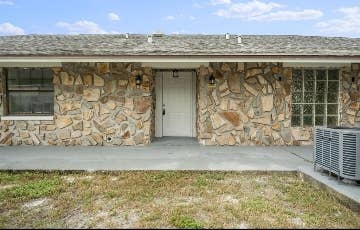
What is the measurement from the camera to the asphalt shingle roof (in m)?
9.67

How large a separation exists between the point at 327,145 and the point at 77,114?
7134 millimetres

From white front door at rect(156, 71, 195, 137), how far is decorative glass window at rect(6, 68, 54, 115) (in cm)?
346

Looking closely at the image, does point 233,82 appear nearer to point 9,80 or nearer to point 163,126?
point 163,126

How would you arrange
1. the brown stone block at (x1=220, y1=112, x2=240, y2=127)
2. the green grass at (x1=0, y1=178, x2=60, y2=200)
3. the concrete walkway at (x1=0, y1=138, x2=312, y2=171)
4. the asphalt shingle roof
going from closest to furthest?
the green grass at (x1=0, y1=178, x2=60, y2=200) → the concrete walkway at (x1=0, y1=138, x2=312, y2=171) → the asphalt shingle roof → the brown stone block at (x1=220, y1=112, x2=240, y2=127)

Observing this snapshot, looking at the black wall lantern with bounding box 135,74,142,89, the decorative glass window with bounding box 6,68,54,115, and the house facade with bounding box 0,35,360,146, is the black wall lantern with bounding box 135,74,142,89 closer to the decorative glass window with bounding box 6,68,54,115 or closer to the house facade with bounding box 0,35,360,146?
the house facade with bounding box 0,35,360,146

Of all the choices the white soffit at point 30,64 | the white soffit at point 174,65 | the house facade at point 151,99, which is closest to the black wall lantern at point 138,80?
the house facade at point 151,99

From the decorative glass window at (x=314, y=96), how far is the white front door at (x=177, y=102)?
3.31m

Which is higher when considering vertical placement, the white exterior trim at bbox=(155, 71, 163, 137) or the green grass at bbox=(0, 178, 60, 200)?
the white exterior trim at bbox=(155, 71, 163, 137)

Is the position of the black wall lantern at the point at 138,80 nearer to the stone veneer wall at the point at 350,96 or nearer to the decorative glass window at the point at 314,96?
the decorative glass window at the point at 314,96

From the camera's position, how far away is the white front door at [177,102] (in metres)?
11.9

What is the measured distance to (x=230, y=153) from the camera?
9.35 metres

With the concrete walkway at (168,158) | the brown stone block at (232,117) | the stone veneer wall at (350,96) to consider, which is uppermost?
the stone veneer wall at (350,96)

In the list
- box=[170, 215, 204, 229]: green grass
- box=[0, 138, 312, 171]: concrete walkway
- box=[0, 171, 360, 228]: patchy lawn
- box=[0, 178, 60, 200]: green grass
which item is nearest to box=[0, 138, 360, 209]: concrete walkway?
box=[0, 138, 312, 171]: concrete walkway

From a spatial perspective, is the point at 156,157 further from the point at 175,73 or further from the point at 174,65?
the point at 175,73
